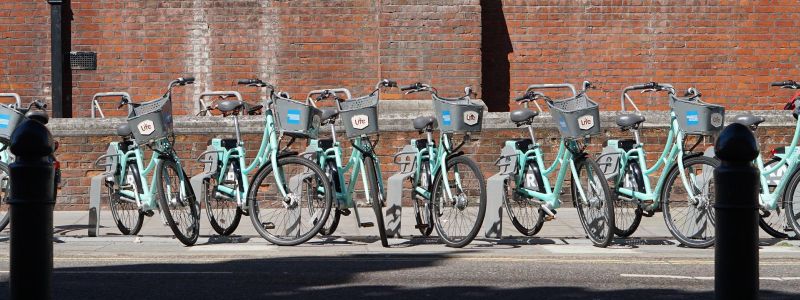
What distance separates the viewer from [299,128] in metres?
9.72

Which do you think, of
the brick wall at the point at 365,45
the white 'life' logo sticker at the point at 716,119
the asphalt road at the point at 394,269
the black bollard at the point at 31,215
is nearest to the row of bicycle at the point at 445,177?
the white 'life' logo sticker at the point at 716,119

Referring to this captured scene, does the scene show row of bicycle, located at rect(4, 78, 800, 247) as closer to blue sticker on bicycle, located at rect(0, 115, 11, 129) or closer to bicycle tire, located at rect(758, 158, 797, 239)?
bicycle tire, located at rect(758, 158, 797, 239)

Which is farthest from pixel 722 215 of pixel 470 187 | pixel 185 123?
pixel 185 123

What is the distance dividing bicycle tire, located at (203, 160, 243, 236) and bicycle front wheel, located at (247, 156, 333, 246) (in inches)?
19.5

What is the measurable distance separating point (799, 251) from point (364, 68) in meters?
7.08

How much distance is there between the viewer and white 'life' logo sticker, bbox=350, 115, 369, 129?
976 cm

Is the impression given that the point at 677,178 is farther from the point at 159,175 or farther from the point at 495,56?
the point at 495,56

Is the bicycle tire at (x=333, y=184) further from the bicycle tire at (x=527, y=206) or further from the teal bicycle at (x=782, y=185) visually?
the teal bicycle at (x=782, y=185)

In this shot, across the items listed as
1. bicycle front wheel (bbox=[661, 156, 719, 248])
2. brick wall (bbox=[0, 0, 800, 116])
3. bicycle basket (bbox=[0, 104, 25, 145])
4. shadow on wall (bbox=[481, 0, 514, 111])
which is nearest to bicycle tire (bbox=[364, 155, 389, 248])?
bicycle front wheel (bbox=[661, 156, 719, 248])

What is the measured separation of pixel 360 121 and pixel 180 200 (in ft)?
4.79

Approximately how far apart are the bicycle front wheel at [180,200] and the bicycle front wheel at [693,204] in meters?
3.47

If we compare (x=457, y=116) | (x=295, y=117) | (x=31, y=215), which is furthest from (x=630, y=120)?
(x=31, y=215)

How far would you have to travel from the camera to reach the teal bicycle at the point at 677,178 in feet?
30.9

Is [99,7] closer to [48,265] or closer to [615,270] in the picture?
[615,270]
